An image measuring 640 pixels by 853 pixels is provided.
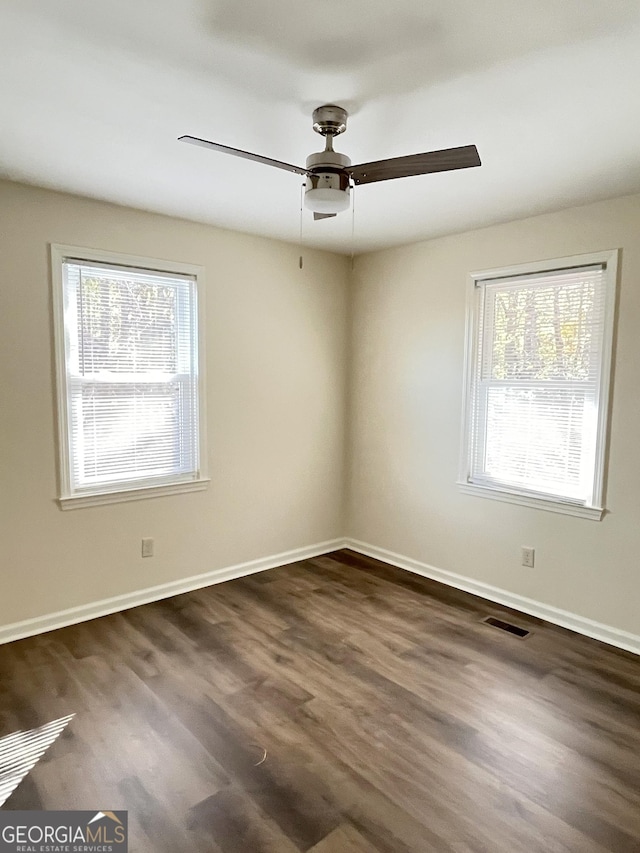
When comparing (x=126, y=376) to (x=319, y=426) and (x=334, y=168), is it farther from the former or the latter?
(x=334, y=168)

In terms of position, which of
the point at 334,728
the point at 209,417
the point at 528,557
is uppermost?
the point at 209,417

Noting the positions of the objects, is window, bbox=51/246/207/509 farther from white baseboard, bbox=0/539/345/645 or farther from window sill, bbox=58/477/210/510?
white baseboard, bbox=0/539/345/645

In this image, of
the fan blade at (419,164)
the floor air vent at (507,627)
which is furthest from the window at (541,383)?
the fan blade at (419,164)

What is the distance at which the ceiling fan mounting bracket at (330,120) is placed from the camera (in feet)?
6.46

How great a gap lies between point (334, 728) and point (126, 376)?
7.54ft

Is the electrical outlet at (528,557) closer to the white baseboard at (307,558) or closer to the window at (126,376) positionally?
the white baseboard at (307,558)

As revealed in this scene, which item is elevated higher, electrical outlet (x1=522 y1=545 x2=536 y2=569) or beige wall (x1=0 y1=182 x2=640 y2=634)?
beige wall (x1=0 y1=182 x2=640 y2=634)

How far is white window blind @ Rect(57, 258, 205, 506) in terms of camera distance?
3.13m

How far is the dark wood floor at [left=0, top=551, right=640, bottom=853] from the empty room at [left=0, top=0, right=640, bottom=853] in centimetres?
1

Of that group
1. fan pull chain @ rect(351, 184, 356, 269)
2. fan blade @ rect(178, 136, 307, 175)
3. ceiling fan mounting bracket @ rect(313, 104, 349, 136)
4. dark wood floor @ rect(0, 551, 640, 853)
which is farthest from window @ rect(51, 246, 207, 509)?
ceiling fan mounting bracket @ rect(313, 104, 349, 136)

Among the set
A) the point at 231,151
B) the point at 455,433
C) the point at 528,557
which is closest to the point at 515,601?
the point at 528,557

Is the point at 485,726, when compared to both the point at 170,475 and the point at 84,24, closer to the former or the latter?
the point at 170,475

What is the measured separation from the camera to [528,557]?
11.3 ft

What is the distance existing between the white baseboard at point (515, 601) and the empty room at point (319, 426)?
21mm
